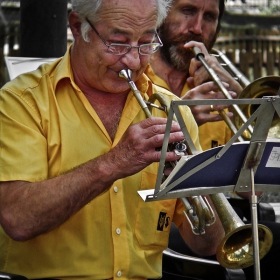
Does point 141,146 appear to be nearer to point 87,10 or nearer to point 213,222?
point 213,222

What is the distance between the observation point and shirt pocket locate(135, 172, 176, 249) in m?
3.11

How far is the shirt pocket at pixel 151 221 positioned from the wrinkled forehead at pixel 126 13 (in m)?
0.62

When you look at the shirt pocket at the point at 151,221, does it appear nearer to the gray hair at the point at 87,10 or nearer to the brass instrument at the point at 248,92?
the gray hair at the point at 87,10

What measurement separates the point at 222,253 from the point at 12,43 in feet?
23.4

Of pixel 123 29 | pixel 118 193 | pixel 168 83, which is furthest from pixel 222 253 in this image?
pixel 168 83

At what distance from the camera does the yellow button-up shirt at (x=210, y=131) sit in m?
4.19

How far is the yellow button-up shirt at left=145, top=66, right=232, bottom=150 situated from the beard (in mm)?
129

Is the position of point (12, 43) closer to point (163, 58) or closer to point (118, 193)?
point (163, 58)

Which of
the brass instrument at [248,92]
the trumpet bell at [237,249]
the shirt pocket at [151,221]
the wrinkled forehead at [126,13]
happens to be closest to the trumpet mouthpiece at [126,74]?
the wrinkled forehead at [126,13]

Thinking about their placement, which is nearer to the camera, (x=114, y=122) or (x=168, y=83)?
(x=114, y=122)

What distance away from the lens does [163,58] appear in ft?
14.2

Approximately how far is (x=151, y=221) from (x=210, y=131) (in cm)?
120

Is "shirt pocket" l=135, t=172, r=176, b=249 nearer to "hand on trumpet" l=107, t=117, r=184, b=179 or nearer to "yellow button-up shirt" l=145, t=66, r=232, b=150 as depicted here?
"hand on trumpet" l=107, t=117, r=184, b=179

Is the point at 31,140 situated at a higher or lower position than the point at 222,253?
higher
